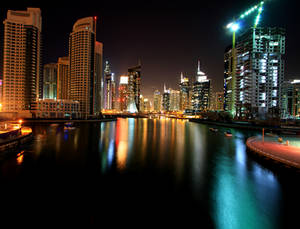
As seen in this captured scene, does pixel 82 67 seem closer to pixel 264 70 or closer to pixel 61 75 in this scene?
pixel 61 75

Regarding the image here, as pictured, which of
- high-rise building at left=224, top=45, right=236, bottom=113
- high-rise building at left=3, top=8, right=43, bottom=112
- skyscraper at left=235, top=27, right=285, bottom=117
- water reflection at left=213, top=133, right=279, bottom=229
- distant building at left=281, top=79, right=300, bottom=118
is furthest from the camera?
high-rise building at left=224, top=45, right=236, bottom=113

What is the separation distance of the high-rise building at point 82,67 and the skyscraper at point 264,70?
327 feet

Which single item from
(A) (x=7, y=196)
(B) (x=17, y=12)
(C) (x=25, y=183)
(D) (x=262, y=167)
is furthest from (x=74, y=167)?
(B) (x=17, y=12)

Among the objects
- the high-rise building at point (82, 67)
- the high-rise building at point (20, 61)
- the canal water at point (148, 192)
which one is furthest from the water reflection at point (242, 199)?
the high-rise building at point (20, 61)

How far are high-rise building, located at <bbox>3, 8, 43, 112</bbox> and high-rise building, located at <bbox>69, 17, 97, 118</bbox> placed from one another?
19.1 m

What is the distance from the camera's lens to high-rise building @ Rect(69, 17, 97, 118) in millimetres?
95875

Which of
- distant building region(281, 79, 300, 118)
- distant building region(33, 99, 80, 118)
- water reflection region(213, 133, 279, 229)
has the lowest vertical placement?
water reflection region(213, 133, 279, 229)

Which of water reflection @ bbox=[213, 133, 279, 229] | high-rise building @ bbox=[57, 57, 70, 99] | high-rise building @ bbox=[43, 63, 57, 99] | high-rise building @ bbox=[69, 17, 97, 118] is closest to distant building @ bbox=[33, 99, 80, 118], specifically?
high-rise building @ bbox=[69, 17, 97, 118]

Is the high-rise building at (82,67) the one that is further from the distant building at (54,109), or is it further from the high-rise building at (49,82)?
the high-rise building at (49,82)

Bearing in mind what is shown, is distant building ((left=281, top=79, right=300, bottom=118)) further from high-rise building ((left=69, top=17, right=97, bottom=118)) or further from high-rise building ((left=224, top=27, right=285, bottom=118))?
high-rise building ((left=69, top=17, right=97, bottom=118))

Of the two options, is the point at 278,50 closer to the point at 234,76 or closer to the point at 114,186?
the point at 234,76

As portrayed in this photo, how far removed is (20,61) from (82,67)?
1191 inches

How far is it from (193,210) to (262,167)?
11.8 metres

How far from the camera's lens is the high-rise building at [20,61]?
78062 mm
